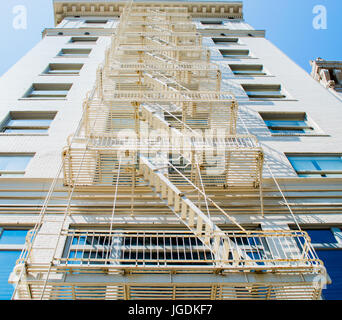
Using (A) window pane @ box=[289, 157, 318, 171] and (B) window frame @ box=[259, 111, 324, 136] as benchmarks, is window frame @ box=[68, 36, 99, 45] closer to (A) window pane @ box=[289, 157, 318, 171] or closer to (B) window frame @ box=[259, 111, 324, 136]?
(B) window frame @ box=[259, 111, 324, 136]

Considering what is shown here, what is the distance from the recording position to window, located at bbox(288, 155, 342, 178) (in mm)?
13070

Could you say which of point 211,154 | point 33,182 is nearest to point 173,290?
point 211,154

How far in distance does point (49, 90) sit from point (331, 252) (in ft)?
51.8

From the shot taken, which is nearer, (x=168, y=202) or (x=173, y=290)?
(x=173, y=290)

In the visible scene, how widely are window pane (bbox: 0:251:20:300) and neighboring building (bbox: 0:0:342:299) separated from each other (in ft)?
0.13

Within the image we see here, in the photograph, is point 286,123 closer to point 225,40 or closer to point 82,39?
point 225,40

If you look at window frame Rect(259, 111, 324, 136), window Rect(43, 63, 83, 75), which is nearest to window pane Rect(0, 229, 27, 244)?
window frame Rect(259, 111, 324, 136)

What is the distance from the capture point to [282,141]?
47.7ft

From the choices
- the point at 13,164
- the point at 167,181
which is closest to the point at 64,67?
the point at 13,164

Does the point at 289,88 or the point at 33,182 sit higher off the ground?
the point at 289,88

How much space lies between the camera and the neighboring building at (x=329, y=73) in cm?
2248

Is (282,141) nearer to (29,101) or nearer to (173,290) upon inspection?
(173,290)
